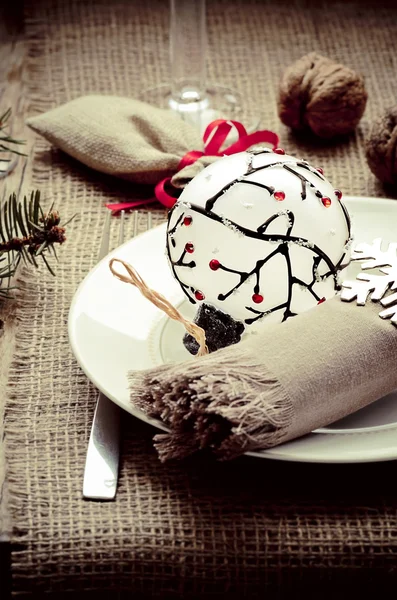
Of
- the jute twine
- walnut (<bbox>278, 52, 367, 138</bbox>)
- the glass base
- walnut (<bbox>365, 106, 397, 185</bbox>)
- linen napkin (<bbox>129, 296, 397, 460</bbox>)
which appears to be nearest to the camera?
linen napkin (<bbox>129, 296, 397, 460</bbox>)

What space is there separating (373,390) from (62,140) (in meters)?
0.61

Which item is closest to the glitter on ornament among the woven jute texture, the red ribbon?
the woven jute texture

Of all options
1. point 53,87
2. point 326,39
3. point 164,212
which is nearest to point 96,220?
point 164,212

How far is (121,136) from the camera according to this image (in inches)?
42.4

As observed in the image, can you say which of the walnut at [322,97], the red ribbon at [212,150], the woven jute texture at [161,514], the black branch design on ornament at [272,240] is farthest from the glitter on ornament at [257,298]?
the walnut at [322,97]

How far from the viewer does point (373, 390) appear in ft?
2.10

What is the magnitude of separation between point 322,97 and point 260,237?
20.9 inches

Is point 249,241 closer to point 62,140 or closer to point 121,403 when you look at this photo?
point 121,403

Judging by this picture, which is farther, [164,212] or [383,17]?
[383,17]

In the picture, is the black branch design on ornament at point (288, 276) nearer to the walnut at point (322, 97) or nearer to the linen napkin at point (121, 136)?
the linen napkin at point (121, 136)

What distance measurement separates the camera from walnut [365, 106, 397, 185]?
1.00m

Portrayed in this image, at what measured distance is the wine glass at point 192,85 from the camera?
1.17 metres

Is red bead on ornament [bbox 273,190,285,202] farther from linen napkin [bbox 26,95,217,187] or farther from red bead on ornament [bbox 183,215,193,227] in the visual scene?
linen napkin [bbox 26,95,217,187]

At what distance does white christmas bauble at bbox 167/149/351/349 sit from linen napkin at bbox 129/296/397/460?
32 mm
